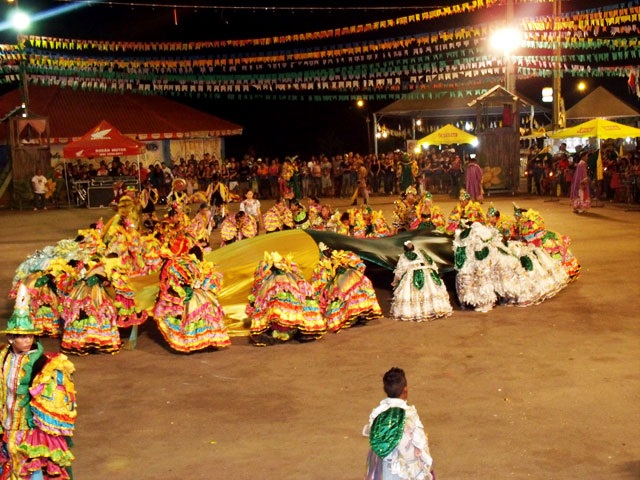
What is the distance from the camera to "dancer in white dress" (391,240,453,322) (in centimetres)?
1180

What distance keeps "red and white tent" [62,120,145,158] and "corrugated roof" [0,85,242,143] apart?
6073mm

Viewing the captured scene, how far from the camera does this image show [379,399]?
852cm

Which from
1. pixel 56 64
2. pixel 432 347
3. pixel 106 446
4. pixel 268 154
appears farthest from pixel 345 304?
pixel 268 154

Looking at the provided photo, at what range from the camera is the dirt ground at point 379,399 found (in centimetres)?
687

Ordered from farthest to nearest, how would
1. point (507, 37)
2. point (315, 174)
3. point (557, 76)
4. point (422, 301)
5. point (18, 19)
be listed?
point (315, 174) → point (557, 76) → point (507, 37) → point (18, 19) → point (422, 301)

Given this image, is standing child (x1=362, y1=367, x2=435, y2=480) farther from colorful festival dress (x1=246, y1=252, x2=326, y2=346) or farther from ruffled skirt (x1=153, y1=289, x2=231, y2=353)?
colorful festival dress (x1=246, y1=252, x2=326, y2=346)

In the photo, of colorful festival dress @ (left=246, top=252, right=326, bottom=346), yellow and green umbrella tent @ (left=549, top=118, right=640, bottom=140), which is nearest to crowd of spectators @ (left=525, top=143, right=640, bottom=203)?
yellow and green umbrella tent @ (left=549, top=118, right=640, bottom=140)

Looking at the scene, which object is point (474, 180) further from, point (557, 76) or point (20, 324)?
point (20, 324)

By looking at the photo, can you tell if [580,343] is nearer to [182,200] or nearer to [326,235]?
[326,235]

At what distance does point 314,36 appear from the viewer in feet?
89.4

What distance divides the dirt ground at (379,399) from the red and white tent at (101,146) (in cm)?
1694

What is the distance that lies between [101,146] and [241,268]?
1828 cm

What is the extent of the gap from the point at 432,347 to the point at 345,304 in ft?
4.82

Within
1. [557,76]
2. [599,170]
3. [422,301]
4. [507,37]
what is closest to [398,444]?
[422,301]
